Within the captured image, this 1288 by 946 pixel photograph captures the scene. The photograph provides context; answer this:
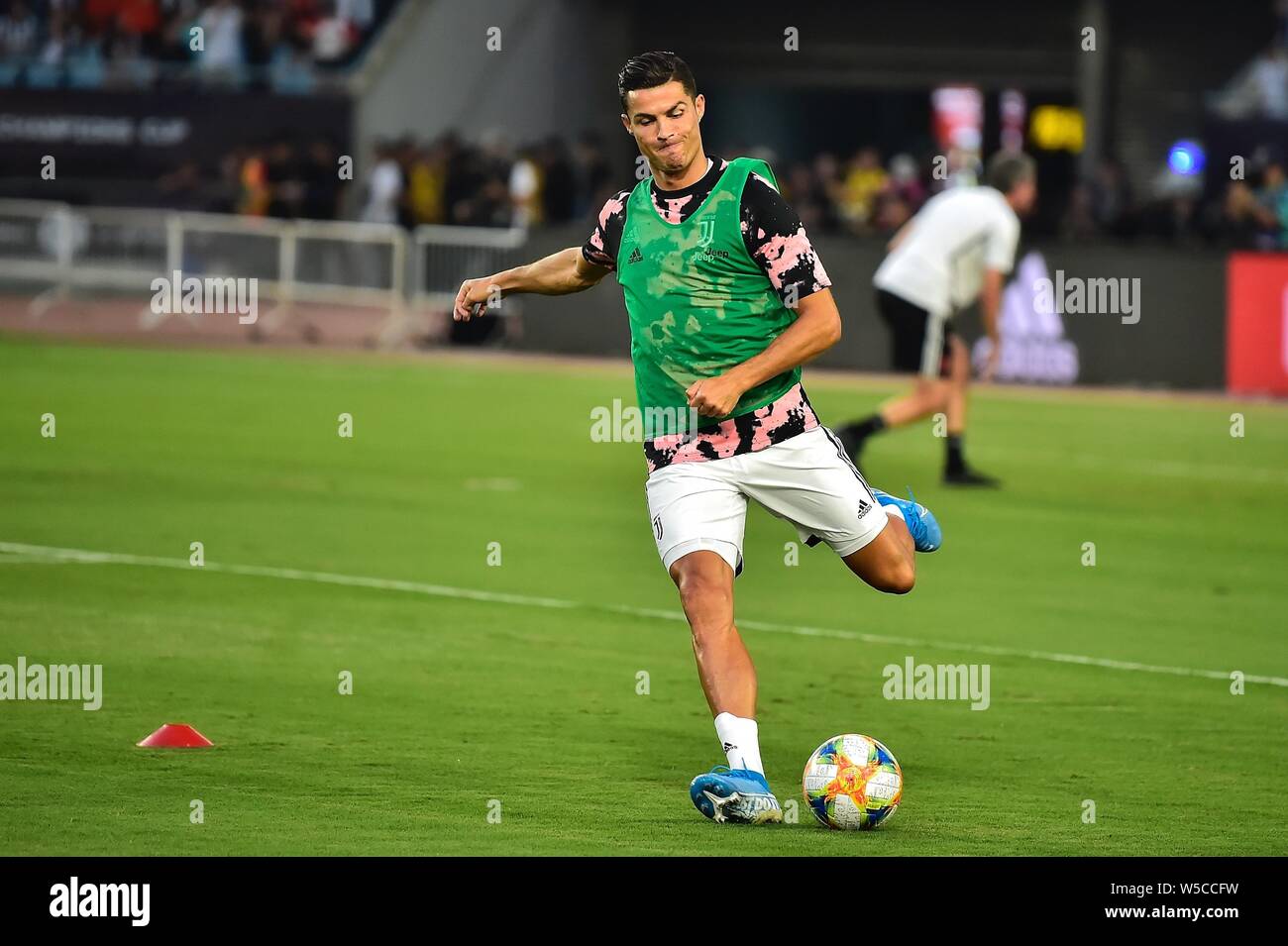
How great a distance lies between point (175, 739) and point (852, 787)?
104 inches

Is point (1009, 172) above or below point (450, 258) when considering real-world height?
below

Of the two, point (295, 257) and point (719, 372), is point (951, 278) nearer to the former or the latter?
point (719, 372)

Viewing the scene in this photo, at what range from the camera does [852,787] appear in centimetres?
748

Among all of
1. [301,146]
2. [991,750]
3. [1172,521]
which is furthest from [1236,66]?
[991,750]

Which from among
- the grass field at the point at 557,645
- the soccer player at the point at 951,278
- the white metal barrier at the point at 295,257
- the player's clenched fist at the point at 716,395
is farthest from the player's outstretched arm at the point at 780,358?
the white metal barrier at the point at 295,257

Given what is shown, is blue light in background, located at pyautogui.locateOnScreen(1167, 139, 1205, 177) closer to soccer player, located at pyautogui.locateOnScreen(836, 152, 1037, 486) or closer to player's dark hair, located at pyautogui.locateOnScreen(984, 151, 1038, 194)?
soccer player, located at pyautogui.locateOnScreen(836, 152, 1037, 486)

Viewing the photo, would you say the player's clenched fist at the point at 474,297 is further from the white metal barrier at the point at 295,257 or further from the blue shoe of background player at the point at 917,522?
the white metal barrier at the point at 295,257

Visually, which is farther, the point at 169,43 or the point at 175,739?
the point at 169,43

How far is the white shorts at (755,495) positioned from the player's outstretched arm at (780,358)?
0.34 m

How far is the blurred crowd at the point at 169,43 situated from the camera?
36781 millimetres

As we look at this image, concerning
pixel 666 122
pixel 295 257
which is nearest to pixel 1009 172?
pixel 666 122

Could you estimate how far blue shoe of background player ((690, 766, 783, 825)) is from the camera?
24.4ft

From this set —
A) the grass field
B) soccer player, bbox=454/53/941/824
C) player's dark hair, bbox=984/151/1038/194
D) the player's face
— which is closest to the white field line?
the grass field

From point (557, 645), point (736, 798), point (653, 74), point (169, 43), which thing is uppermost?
point (169, 43)
